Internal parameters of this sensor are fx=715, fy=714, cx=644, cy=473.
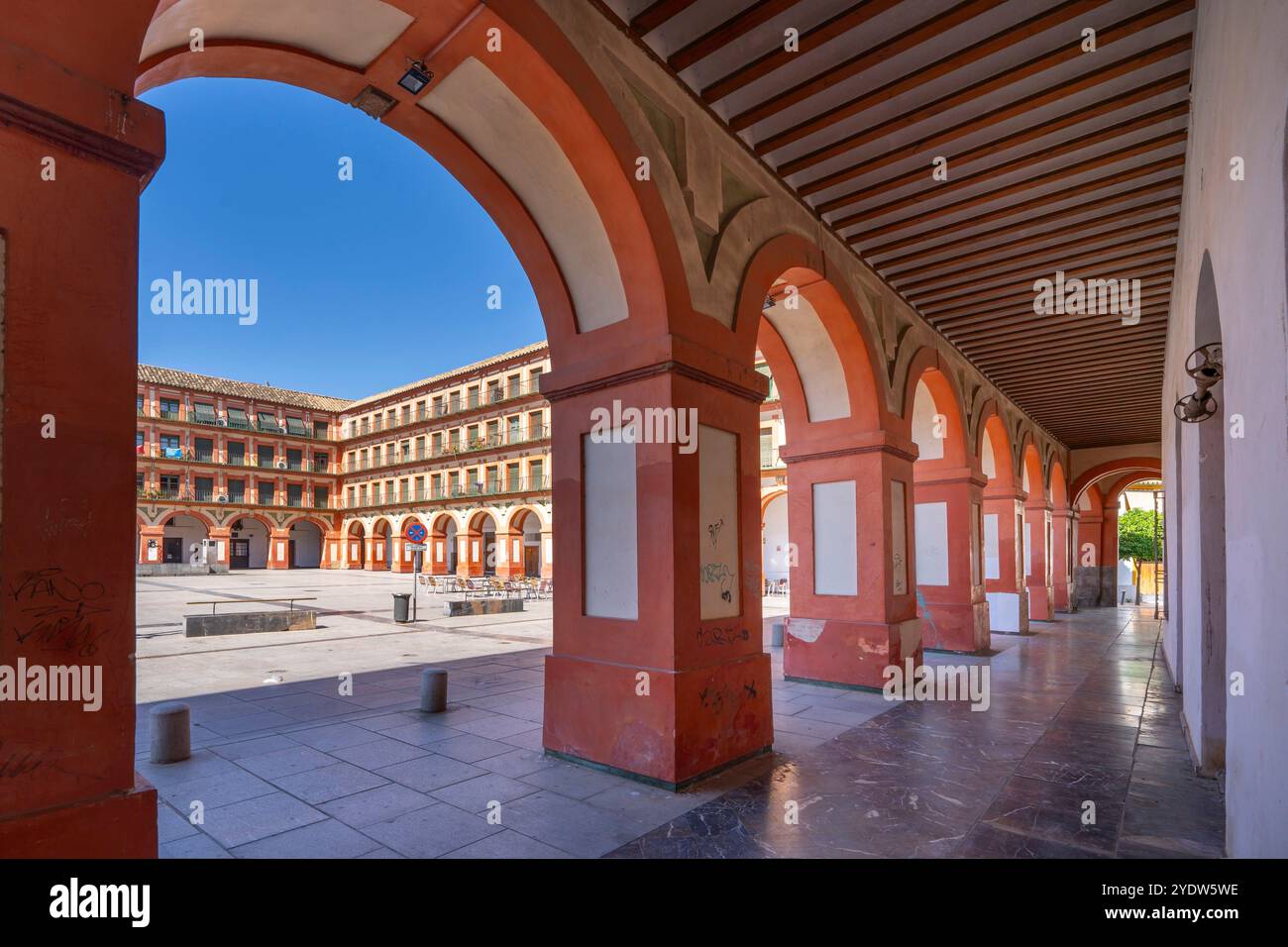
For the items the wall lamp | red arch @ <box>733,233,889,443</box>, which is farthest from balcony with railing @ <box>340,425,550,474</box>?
the wall lamp

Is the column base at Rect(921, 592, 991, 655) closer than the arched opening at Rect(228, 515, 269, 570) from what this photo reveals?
Yes

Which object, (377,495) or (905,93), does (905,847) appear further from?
(377,495)

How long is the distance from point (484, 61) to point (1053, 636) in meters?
14.1

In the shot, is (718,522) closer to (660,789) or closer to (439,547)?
(660,789)

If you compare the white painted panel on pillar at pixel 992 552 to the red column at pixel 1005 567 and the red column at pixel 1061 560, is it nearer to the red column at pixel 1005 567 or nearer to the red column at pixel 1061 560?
the red column at pixel 1005 567

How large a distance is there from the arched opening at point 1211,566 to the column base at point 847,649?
2969mm

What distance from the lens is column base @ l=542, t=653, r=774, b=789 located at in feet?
15.5

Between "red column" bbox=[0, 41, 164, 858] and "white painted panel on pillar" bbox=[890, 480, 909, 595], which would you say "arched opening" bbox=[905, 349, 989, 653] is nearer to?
"white painted panel on pillar" bbox=[890, 480, 909, 595]

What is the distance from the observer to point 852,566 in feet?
26.6

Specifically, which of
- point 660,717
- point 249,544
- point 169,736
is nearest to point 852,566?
point 660,717

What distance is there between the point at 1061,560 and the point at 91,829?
22.1 meters

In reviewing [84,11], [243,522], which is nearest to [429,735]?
[84,11]

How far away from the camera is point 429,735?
5930mm

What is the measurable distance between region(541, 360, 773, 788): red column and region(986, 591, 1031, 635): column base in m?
10.6
